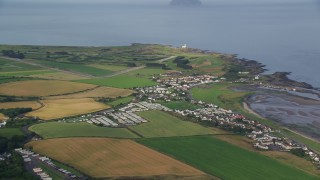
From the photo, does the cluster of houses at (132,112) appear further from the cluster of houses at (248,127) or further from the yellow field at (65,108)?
the cluster of houses at (248,127)

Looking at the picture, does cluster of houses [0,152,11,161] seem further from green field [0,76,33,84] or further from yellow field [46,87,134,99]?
green field [0,76,33,84]

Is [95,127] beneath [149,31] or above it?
beneath

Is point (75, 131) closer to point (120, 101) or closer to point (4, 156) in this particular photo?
point (4, 156)

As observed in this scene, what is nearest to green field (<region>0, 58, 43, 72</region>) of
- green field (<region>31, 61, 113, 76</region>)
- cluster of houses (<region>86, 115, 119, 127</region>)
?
green field (<region>31, 61, 113, 76</region>)

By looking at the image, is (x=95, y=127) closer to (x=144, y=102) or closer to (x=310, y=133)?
(x=144, y=102)

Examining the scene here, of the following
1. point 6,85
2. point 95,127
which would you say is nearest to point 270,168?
point 95,127

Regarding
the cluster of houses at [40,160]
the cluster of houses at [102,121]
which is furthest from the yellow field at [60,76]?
the cluster of houses at [40,160]
